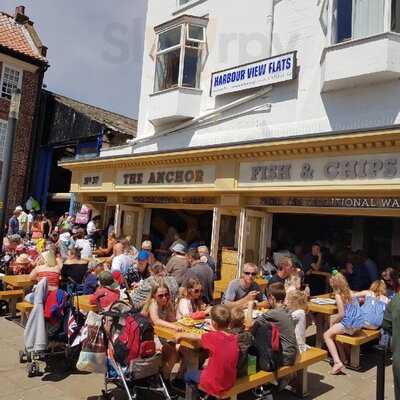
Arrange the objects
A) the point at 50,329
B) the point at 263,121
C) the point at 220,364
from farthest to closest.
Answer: the point at 263,121
the point at 50,329
the point at 220,364

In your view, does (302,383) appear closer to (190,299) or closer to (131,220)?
(190,299)

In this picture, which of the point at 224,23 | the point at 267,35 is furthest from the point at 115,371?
the point at 224,23

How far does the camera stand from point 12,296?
8219mm

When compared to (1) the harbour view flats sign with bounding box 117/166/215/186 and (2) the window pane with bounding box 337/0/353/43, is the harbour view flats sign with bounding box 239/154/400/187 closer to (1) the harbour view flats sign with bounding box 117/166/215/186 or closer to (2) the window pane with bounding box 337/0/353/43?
(1) the harbour view flats sign with bounding box 117/166/215/186

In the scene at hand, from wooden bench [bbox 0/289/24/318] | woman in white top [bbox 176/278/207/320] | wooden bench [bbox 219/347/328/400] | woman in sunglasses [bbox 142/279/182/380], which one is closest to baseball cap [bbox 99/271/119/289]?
woman in sunglasses [bbox 142/279/182/380]

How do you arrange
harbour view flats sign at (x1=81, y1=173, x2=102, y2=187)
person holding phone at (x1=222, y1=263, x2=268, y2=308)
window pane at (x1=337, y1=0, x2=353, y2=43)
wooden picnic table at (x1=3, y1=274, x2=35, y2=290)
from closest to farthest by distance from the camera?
person holding phone at (x1=222, y1=263, x2=268, y2=308) → wooden picnic table at (x1=3, y1=274, x2=35, y2=290) → window pane at (x1=337, y1=0, x2=353, y2=43) → harbour view flats sign at (x1=81, y1=173, x2=102, y2=187)

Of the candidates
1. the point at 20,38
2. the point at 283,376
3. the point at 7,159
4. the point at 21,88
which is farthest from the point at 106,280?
the point at 20,38

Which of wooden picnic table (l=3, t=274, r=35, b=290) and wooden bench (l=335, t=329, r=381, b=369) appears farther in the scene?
wooden picnic table (l=3, t=274, r=35, b=290)

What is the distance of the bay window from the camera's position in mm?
8648

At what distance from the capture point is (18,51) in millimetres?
20547

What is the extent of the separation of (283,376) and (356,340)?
1.62 m

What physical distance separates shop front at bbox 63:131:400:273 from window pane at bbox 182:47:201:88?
2.39 meters

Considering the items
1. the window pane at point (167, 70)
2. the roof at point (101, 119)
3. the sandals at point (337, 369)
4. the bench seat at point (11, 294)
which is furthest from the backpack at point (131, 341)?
the roof at point (101, 119)

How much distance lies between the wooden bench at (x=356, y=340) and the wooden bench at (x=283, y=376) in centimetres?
71
